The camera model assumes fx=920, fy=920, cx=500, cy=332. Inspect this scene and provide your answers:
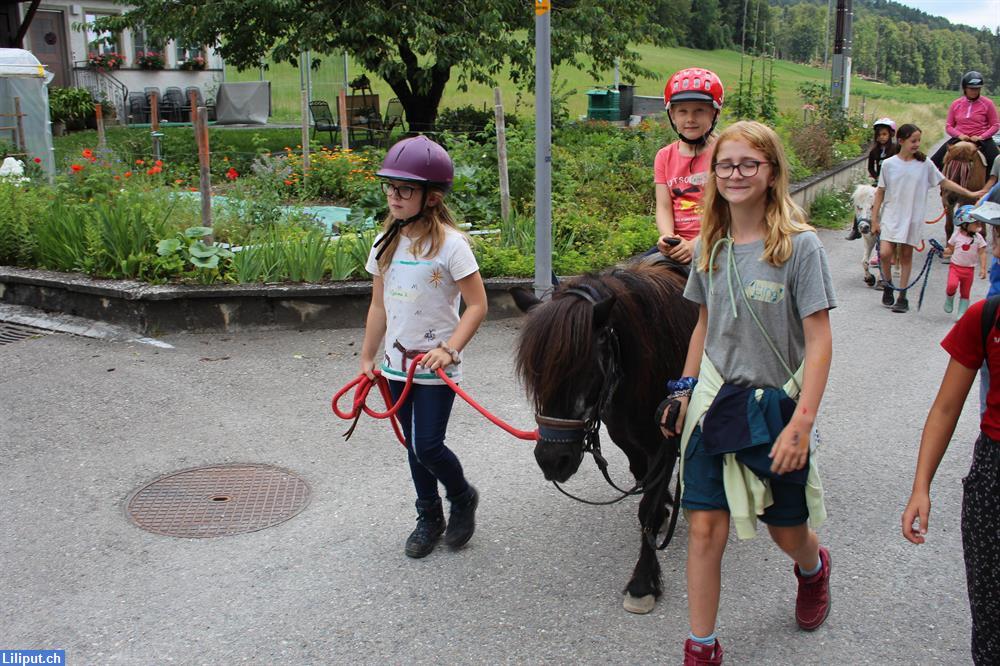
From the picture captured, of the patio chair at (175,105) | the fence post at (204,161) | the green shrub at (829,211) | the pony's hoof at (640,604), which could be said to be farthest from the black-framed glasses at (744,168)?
the patio chair at (175,105)

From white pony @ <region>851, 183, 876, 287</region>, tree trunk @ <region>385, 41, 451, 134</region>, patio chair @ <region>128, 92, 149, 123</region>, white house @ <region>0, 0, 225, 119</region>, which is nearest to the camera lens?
white pony @ <region>851, 183, 876, 287</region>

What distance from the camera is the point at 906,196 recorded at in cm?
912

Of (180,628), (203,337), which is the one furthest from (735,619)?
(203,337)

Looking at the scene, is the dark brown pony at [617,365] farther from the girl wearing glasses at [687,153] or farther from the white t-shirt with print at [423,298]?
the girl wearing glasses at [687,153]

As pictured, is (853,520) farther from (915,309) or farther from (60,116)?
(60,116)

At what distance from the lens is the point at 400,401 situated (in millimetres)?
4004

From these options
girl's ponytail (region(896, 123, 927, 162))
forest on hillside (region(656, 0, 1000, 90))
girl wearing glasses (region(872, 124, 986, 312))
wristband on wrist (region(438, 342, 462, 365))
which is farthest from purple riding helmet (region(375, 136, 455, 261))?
forest on hillside (region(656, 0, 1000, 90))

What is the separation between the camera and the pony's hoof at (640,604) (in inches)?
150

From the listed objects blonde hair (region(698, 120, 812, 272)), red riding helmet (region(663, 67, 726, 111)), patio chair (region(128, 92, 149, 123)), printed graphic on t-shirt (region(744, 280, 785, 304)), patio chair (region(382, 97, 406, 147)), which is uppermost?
patio chair (region(128, 92, 149, 123))

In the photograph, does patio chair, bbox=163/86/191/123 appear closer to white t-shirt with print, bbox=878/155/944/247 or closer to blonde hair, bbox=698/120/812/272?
white t-shirt with print, bbox=878/155/944/247

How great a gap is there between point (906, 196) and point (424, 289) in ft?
22.4

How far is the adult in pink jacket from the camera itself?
461 inches

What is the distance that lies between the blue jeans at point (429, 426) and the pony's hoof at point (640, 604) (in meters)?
0.97

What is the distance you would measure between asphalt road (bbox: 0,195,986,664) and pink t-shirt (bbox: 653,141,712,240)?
1502 mm
